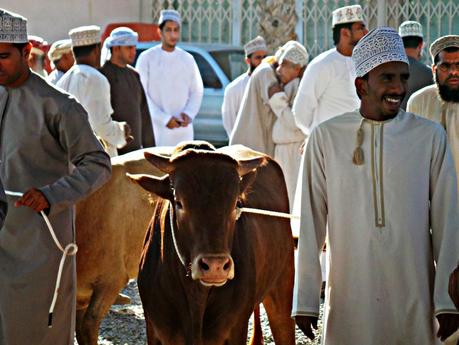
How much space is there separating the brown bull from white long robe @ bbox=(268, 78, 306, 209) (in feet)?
15.6

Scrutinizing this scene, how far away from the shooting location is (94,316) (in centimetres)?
893

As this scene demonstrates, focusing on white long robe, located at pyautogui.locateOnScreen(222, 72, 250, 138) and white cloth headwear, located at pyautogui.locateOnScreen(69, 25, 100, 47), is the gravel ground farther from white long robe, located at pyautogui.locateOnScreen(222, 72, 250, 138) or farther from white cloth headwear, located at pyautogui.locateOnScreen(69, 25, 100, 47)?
white long robe, located at pyautogui.locateOnScreen(222, 72, 250, 138)

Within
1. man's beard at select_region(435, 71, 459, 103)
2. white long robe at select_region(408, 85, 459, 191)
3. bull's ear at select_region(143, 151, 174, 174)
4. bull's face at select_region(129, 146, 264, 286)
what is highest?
man's beard at select_region(435, 71, 459, 103)

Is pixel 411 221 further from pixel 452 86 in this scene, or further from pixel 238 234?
pixel 452 86

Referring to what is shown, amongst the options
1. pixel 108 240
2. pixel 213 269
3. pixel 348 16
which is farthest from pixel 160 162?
pixel 348 16

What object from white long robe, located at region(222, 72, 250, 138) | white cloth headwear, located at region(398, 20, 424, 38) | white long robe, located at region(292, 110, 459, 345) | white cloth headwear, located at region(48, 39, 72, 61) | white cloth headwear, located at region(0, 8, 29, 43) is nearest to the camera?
white long robe, located at region(292, 110, 459, 345)

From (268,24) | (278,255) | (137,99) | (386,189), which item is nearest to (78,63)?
(137,99)

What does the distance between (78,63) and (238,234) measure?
4.75 metres

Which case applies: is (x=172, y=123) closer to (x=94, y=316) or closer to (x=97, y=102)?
(x=97, y=102)

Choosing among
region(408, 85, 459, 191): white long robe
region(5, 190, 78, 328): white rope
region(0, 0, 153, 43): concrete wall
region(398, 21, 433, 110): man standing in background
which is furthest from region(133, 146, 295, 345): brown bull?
region(0, 0, 153, 43): concrete wall

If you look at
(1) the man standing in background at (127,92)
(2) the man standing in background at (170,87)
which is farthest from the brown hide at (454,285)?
(2) the man standing in background at (170,87)

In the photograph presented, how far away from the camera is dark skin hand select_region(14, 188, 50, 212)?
644cm

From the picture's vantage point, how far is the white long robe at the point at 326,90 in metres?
11.0

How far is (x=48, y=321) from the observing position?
6754 millimetres
